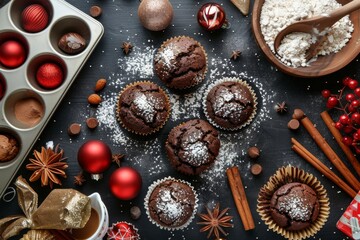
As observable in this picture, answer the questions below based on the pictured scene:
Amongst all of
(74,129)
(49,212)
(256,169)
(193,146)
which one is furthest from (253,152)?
(49,212)

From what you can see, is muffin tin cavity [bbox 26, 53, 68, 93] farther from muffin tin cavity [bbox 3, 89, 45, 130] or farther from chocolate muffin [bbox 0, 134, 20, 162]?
chocolate muffin [bbox 0, 134, 20, 162]

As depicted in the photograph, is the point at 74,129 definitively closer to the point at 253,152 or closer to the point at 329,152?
the point at 253,152

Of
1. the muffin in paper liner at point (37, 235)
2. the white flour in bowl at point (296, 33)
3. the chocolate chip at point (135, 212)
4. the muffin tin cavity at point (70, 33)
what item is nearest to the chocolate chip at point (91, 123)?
the muffin tin cavity at point (70, 33)

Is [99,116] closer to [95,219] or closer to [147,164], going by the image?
[147,164]

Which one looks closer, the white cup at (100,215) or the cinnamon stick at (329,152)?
the white cup at (100,215)

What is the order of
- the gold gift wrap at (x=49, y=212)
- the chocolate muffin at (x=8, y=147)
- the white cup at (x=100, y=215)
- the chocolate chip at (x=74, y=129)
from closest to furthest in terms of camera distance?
the gold gift wrap at (x=49, y=212), the white cup at (x=100, y=215), the chocolate muffin at (x=8, y=147), the chocolate chip at (x=74, y=129)

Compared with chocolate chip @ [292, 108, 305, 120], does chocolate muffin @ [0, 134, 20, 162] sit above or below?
below

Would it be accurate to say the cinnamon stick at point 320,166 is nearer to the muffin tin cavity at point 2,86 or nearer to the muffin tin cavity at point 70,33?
the muffin tin cavity at point 70,33

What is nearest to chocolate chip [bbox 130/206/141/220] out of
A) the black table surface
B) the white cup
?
the black table surface
